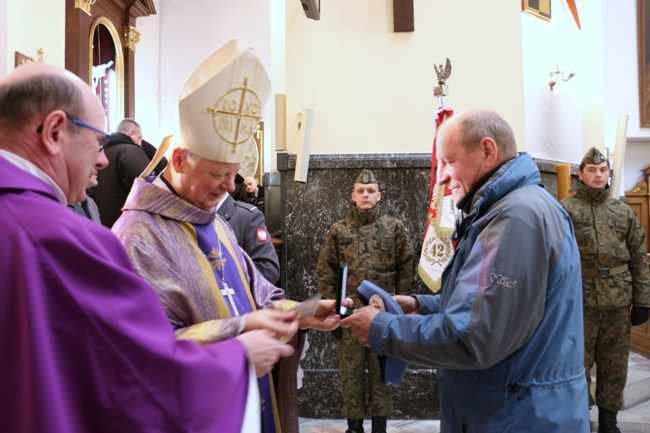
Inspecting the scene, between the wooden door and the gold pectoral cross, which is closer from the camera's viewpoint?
the gold pectoral cross

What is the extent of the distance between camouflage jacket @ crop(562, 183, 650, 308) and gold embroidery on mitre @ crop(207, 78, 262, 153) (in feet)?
10.4

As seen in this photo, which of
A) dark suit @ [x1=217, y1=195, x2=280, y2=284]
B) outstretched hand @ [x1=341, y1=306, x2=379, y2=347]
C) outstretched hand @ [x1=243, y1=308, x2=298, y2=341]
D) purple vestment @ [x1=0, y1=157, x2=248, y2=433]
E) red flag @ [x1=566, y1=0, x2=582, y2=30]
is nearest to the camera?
purple vestment @ [x1=0, y1=157, x2=248, y2=433]

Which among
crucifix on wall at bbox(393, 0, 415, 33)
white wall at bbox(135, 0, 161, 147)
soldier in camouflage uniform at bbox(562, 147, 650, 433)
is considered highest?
white wall at bbox(135, 0, 161, 147)

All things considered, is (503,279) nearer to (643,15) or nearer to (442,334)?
(442,334)

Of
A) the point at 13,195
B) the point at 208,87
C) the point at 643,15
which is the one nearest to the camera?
the point at 13,195

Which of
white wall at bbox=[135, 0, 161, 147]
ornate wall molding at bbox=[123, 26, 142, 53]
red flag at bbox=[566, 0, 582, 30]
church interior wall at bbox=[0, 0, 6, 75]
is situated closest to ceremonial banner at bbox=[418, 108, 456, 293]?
red flag at bbox=[566, 0, 582, 30]

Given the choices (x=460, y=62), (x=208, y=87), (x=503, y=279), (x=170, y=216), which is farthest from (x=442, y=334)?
(x=460, y=62)

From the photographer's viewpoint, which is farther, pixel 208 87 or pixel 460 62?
pixel 460 62

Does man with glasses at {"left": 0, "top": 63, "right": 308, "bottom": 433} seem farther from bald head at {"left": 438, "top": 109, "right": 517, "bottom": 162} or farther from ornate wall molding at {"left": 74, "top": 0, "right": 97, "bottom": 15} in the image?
ornate wall molding at {"left": 74, "top": 0, "right": 97, "bottom": 15}

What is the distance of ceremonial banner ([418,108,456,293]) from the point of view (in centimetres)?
393

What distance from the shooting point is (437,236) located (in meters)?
3.96

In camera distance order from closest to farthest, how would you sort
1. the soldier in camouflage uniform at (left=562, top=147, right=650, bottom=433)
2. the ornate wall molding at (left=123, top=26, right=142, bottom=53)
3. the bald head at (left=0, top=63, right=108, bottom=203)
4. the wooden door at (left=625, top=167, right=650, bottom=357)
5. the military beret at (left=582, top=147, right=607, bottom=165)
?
the bald head at (left=0, top=63, right=108, bottom=203) < the soldier in camouflage uniform at (left=562, top=147, right=650, bottom=433) < the military beret at (left=582, top=147, right=607, bottom=165) < the wooden door at (left=625, top=167, right=650, bottom=357) < the ornate wall molding at (left=123, top=26, right=142, bottom=53)

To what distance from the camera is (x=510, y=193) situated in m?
1.72

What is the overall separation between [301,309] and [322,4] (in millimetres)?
3844
